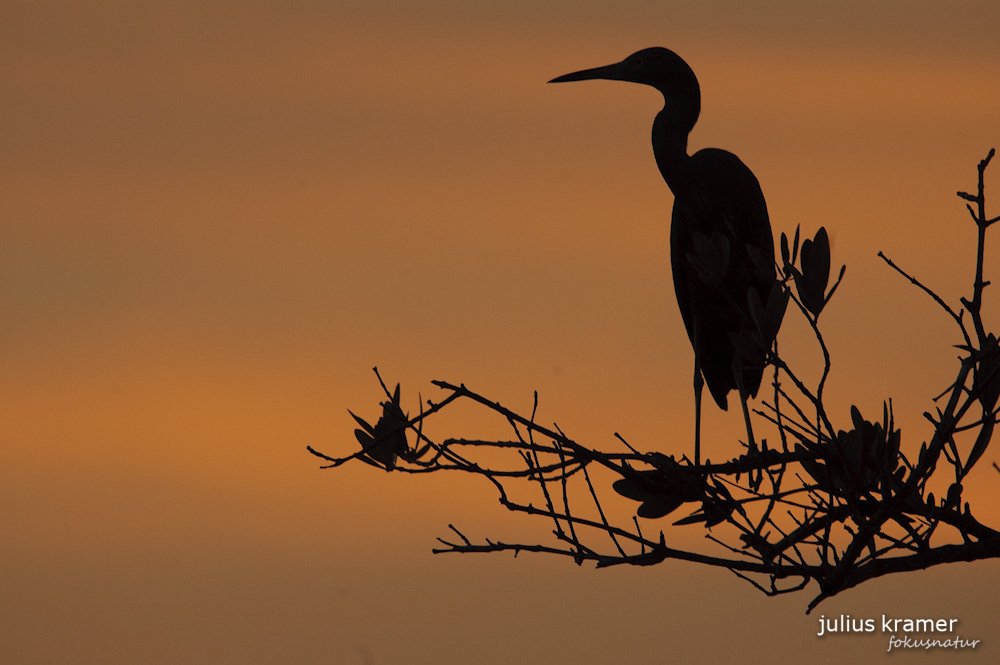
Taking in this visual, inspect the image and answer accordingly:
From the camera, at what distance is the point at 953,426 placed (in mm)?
3131

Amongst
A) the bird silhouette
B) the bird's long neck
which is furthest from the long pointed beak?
the bird's long neck

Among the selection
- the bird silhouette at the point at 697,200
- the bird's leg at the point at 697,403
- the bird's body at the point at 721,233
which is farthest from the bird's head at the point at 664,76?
the bird's leg at the point at 697,403

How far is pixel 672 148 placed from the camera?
581 centimetres

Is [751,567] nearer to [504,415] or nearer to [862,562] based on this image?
[862,562]

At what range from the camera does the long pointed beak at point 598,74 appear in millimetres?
6082

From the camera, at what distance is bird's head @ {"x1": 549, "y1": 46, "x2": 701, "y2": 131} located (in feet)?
19.6

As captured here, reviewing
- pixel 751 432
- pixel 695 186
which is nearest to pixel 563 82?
pixel 695 186

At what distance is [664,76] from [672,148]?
18.1 inches

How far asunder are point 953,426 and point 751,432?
292 centimetres

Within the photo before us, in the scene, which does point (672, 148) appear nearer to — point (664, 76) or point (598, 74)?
point (664, 76)

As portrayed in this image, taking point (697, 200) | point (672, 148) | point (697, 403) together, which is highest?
point (672, 148)

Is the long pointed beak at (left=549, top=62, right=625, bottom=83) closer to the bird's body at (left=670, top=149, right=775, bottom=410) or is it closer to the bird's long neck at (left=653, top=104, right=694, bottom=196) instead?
the bird's long neck at (left=653, top=104, right=694, bottom=196)

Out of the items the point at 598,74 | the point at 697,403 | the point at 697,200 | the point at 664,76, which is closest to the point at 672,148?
the point at 697,200

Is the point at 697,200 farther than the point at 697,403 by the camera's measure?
No
